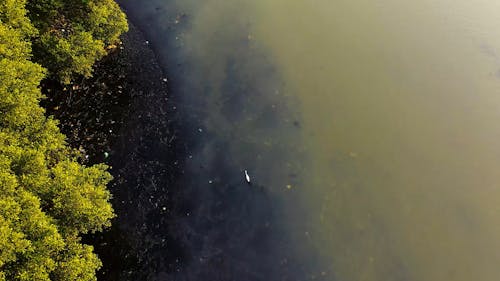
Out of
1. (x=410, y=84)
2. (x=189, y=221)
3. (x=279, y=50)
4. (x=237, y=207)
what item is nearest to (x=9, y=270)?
(x=189, y=221)

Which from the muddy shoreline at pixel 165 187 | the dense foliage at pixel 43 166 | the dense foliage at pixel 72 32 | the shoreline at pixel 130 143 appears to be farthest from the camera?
the dense foliage at pixel 72 32

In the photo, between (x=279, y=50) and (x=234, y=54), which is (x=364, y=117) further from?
(x=234, y=54)

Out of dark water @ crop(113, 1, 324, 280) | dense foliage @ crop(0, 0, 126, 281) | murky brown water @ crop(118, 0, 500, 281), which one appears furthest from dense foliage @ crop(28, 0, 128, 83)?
murky brown water @ crop(118, 0, 500, 281)

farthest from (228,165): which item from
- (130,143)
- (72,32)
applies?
(72,32)

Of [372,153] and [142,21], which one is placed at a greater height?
[142,21]

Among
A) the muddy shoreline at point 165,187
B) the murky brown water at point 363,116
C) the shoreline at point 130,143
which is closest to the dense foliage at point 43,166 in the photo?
the shoreline at point 130,143

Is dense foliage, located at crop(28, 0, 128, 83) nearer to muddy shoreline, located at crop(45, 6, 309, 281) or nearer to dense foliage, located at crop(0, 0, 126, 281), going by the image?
dense foliage, located at crop(0, 0, 126, 281)

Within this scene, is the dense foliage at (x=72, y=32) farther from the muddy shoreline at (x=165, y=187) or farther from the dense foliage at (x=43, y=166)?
the muddy shoreline at (x=165, y=187)

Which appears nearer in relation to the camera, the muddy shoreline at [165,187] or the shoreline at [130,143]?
the muddy shoreline at [165,187]
